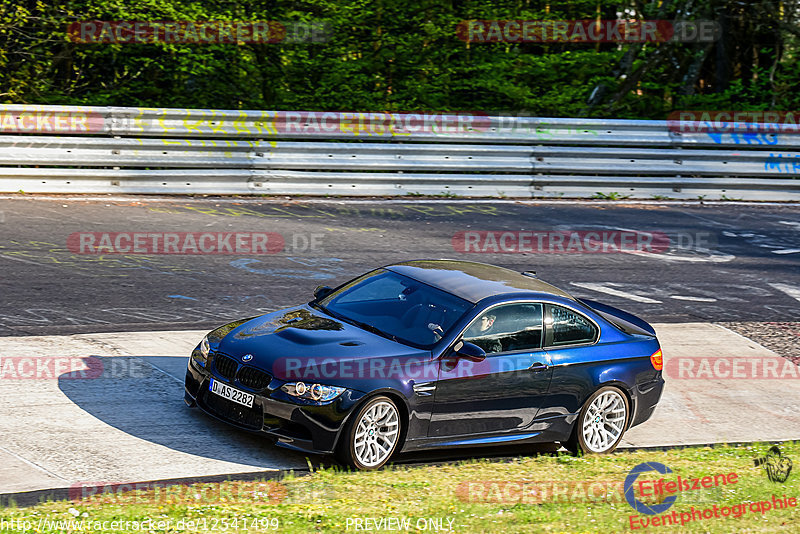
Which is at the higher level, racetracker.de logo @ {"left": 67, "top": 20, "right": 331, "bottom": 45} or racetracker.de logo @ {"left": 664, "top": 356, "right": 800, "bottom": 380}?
racetracker.de logo @ {"left": 67, "top": 20, "right": 331, "bottom": 45}

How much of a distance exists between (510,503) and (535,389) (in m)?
1.67

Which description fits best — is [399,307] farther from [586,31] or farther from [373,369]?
[586,31]

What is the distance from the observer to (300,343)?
7.51m

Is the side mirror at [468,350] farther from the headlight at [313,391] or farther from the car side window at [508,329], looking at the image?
the headlight at [313,391]

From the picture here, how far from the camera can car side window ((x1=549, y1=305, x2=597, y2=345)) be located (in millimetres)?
8250

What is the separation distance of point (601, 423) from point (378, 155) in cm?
964

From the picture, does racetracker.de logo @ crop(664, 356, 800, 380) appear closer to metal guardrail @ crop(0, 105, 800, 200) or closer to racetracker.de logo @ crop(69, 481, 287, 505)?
racetracker.de logo @ crop(69, 481, 287, 505)

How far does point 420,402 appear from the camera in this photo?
24.3 feet

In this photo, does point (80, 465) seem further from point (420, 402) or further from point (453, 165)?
point (453, 165)

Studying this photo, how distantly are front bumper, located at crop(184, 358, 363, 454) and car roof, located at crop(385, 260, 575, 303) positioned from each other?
1.53 m

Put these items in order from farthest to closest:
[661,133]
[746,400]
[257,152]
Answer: [661,133] → [257,152] → [746,400]

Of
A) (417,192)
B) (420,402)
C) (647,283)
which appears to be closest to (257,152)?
(417,192)

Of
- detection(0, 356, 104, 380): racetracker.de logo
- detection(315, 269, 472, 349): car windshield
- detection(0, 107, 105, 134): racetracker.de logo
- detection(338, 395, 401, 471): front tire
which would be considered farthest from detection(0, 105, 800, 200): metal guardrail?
detection(338, 395, 401, 471): front tire

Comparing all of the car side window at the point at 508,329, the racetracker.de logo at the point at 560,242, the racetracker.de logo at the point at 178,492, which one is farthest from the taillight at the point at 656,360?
the racetracker.de logo at the point at 560,242
